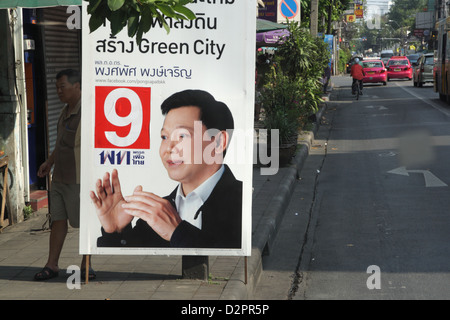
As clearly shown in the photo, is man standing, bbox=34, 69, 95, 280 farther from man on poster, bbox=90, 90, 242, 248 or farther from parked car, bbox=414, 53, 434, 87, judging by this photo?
parked car, bbox=414, 53, 434, 87

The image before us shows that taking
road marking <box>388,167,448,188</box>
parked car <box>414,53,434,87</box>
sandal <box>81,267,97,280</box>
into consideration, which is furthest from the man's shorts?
parked car <box>414,53,434,87</box>

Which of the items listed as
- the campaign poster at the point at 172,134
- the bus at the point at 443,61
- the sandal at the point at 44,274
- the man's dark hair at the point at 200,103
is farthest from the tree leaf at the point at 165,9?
the bus at the point at 443,61

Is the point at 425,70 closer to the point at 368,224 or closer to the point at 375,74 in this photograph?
the point at 375,74

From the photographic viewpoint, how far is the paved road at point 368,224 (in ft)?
23.2

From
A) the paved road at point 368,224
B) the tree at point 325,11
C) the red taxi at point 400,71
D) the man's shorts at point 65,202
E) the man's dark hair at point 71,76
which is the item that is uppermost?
the tree at point 325,11

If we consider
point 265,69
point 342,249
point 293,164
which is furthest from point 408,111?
point 342,249

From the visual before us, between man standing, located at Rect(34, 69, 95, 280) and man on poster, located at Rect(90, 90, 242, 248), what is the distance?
1.70ft

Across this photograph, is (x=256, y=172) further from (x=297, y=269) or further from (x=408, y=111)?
(x=408, y=111)

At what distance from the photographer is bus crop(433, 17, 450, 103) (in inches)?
1126

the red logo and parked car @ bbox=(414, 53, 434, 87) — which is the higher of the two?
parked car @ bbox=(414, 53, 434, 87)

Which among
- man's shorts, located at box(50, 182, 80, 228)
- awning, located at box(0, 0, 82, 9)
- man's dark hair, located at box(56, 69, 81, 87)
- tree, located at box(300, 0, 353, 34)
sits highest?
tree, located at box(300, 0, 353, 34)

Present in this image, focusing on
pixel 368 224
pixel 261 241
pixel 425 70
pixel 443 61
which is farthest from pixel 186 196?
pixel 425 70

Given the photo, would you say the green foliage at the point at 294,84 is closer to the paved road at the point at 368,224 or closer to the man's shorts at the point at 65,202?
the paved road at the point at 368,224

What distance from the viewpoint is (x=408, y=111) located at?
26453 mm
